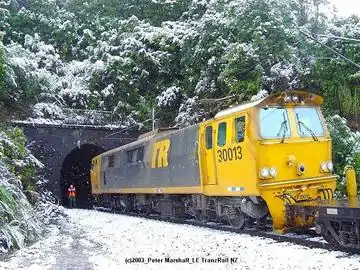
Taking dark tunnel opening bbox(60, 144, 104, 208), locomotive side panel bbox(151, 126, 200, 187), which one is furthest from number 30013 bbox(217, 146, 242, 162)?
dark tunnel opening bbox(60, 144, 104, 208)

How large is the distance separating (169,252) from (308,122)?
459 cm

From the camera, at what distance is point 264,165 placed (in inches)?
400

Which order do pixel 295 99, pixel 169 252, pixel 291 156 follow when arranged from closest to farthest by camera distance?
1. pixel 169 252
2. pixel 291 156
3. pixel 295 99

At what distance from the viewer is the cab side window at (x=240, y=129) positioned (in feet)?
35.1

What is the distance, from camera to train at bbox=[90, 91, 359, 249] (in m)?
10.0

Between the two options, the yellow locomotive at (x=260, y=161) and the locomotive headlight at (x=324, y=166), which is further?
the locomotive headlight at (x=324, y=166)

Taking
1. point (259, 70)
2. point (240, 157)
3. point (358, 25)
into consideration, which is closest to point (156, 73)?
point (259, 70)

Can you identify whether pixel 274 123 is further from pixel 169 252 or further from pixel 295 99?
pixel 169 252

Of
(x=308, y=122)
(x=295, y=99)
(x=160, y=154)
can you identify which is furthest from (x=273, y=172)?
(x=160, y=154)

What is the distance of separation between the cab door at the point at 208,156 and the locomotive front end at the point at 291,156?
1934 mm

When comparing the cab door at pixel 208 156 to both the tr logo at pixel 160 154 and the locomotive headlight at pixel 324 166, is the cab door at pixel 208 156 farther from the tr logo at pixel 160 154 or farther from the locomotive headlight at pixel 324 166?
the tr logo at pixel 160 154

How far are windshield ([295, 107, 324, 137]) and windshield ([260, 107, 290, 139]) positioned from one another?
315 millimetres

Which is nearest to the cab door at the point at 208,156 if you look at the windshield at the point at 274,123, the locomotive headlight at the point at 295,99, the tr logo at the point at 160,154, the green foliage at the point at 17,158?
the windshield at the point at 274,123

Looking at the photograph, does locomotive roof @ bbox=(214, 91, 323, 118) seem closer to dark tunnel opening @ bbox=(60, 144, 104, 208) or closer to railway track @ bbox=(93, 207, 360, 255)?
railway track @ bbox=(93, 207, 360, 255)
